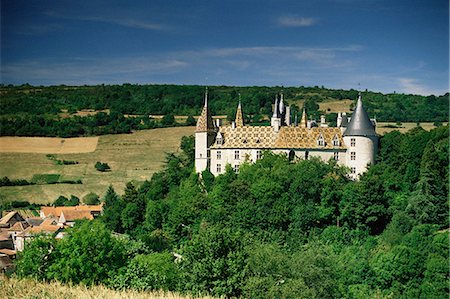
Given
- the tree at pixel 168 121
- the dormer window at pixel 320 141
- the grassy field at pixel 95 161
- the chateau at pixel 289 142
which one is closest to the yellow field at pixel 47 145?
the grassy field at pixel 95 161

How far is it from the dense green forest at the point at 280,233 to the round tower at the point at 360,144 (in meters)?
0.84

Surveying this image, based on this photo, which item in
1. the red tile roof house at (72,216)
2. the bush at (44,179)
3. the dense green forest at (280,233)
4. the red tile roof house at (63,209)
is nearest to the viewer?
the dense green forest at (280,233)

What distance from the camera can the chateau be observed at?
41.5 metres

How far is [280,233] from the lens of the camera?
38094 mm

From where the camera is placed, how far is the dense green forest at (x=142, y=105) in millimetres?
71812

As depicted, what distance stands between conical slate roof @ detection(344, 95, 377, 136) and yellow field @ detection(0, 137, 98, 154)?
36.7m

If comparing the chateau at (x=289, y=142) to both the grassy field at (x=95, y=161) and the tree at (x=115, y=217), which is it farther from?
the grassy field at (x=95, y=161)

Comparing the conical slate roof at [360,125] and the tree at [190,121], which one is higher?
→ the conical slate roof at [360,125]

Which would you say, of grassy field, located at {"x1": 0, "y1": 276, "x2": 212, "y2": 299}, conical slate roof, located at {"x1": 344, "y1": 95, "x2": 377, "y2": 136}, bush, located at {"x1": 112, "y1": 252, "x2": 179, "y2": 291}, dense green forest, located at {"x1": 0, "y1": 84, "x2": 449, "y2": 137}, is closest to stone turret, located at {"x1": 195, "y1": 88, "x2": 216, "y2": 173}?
conical slate roof, located at {"x1": 344, "y1": 95, "x2": 377, "y2": 136}

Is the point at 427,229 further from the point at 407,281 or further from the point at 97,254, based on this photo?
the point at 97,254

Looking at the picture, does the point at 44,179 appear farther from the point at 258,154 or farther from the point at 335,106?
the point at 335,106

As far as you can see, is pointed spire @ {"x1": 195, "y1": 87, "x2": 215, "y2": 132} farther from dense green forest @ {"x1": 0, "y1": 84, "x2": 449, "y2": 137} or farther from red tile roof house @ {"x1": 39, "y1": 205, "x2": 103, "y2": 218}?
dense green forest @ {"x1": 0, "y1": 84, "x2": 449, "y2": 137}

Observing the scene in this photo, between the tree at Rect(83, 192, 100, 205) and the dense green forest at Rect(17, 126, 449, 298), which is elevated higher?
the dense green forest at Rect(17, 126, 449, 298)

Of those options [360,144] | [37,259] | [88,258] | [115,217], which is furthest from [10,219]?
[88,258]
